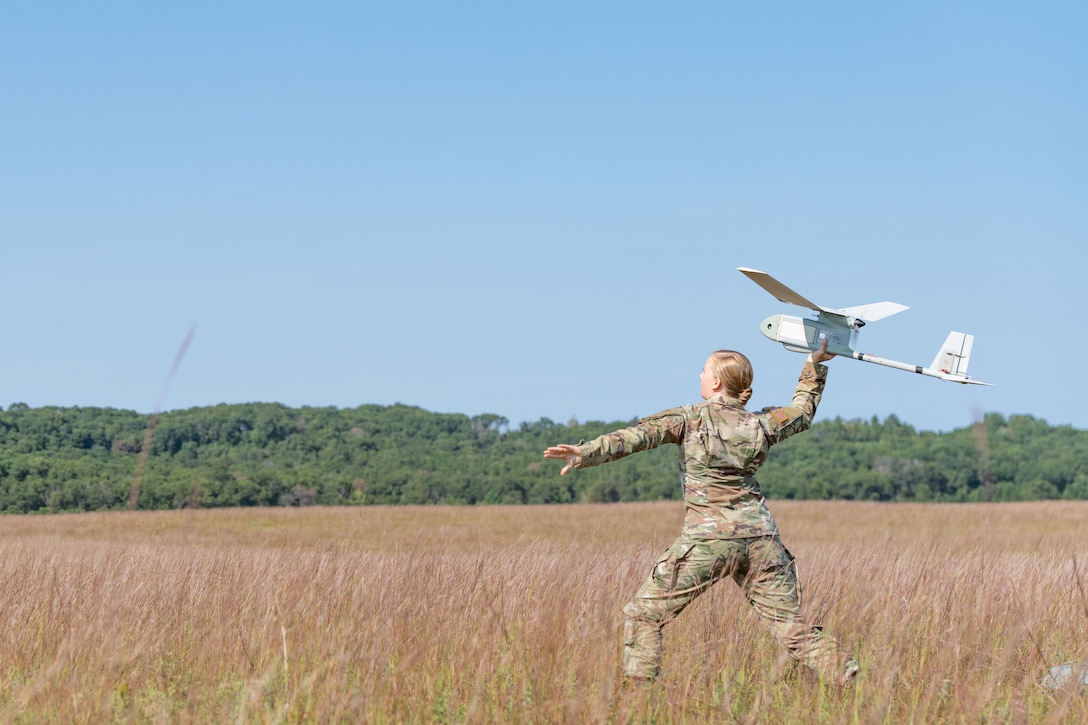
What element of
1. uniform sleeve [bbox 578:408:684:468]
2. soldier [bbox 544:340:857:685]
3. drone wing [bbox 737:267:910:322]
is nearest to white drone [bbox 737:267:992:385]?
drone wing [bbox 737:267:910:322]

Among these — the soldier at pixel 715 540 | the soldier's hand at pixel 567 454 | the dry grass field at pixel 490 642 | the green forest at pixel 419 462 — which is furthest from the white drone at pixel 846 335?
the green forest at pixel 419 462

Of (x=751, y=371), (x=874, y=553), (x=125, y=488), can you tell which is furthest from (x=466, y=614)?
(x=125, y=488)

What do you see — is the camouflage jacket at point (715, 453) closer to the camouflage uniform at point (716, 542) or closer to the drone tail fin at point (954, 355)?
the camouflage uniform at point (716, 542)

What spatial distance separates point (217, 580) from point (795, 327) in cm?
494

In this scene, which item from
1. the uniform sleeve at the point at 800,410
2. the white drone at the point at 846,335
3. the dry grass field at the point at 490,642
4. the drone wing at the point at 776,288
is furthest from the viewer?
the white drone at the point at 846,335

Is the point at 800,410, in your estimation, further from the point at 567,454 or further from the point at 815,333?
the point at 567,454

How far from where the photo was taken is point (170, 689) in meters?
5.27

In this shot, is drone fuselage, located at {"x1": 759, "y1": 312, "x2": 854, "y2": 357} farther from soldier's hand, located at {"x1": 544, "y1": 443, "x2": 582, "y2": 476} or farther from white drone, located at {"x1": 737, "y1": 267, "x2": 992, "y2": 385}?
soldier's hand, located at {"x1": 544, "y1": 443, "x2": 582, "y2": 476}

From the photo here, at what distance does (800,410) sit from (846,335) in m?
0.58

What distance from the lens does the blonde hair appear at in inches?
215

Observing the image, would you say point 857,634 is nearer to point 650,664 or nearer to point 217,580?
point 650,664

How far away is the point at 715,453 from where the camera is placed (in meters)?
5.23

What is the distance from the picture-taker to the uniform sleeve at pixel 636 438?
16.7 feet

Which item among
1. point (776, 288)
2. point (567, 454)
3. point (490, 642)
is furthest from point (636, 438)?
point (490, 642)
